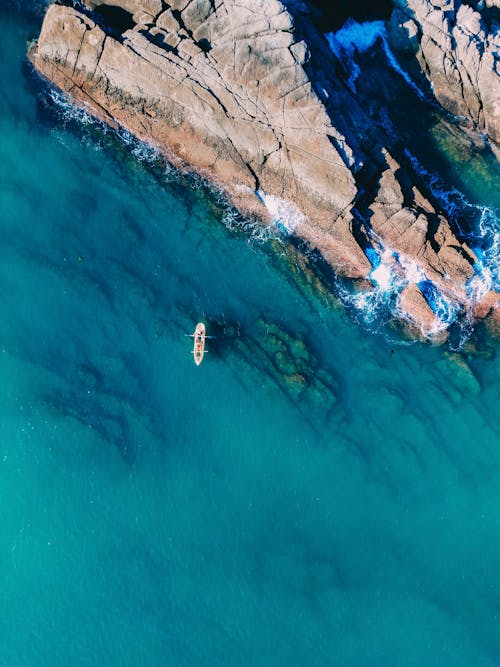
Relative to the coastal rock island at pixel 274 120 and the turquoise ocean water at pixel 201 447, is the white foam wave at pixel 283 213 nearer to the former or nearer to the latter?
the coastal rock island at pixel 274 120

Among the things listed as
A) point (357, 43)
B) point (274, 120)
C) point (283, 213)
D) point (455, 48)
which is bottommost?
point (283, 213)

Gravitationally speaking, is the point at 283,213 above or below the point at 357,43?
below

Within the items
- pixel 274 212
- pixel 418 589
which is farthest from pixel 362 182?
pixel 418 589

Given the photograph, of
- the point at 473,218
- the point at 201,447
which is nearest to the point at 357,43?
the point at 473,218

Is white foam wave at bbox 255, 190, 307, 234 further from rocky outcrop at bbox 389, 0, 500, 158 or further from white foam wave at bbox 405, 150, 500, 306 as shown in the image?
rocky outcrop at bbox 389, 0, 500, 158

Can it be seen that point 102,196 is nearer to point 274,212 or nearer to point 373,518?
point 274,212

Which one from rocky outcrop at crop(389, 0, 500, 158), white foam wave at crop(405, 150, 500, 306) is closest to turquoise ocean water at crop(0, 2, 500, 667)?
white foam wave at crop(405, 150, 500, 306)

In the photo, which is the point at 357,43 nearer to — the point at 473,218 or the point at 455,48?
the point at 455,48
